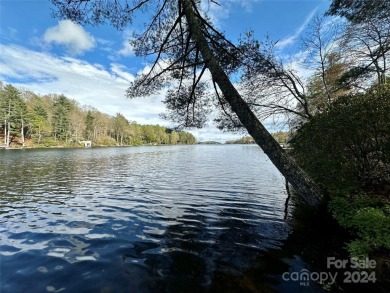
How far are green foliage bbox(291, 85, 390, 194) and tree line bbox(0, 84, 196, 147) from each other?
33611 millimetres

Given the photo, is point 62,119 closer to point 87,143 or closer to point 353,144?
point 87,143

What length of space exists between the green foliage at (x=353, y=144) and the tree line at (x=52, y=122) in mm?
33611

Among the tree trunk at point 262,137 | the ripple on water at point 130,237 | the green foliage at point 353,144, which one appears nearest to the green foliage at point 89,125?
A: the ripple on water at point 130,237

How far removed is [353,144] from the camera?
19.7ft

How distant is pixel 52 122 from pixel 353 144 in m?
79.0

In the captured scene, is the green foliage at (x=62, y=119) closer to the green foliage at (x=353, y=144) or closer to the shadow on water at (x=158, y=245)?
the shadow on water at (x=158, y=245)

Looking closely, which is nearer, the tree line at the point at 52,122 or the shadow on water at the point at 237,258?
the shadow on water at the point at 237,258

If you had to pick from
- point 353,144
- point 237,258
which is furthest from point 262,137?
point 237,258

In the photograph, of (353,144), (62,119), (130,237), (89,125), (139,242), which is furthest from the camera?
(89,125)

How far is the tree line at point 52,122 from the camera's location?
5519 cm

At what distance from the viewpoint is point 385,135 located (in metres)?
5.32

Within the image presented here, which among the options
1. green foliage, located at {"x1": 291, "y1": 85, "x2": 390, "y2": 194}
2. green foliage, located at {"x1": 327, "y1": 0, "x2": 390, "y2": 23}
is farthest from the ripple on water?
green foliage, located at {"x1": 327, "y1": 0, "x2": 390, "y2": 23}

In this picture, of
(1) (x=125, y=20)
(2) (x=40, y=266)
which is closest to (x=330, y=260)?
(2) (x=40, y=266)

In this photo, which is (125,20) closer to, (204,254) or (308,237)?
(204,254)
